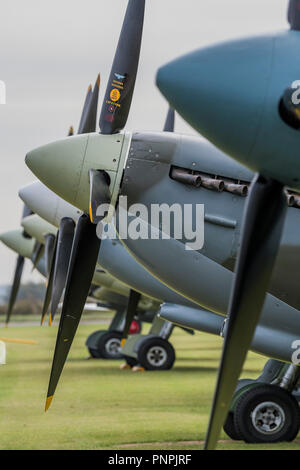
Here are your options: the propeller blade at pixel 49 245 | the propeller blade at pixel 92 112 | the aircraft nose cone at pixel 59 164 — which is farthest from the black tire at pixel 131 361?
the aircraft nose cone at pixel 59 164

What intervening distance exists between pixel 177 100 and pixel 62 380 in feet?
50.0

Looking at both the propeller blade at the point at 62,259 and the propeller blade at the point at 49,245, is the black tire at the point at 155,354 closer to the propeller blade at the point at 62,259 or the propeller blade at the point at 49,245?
the propeller blade at the point at 49,245

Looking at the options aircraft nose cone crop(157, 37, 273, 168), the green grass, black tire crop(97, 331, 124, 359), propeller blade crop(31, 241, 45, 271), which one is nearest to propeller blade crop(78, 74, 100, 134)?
the green grass

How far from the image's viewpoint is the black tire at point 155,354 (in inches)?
840

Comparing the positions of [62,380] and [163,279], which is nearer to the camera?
[163,279]

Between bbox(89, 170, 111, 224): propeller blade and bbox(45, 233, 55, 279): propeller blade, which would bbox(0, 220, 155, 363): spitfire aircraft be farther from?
bbox(89, 170, 111, 224): propeller blade

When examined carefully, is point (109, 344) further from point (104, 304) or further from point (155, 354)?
point (155, 354)

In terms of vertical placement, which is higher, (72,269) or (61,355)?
(72,269)

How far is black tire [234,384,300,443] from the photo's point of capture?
403 inches

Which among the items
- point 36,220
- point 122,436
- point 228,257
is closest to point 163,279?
point 228,257

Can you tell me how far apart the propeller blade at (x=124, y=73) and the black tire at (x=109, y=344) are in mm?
16729

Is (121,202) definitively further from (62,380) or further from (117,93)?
(62,380)

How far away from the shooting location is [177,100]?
14.8ft

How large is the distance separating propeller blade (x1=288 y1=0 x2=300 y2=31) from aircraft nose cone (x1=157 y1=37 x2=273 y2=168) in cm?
28
